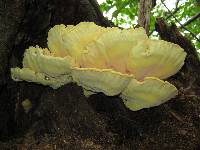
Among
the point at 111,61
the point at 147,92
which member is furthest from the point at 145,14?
the point at 147,92

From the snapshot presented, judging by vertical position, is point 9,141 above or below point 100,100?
below

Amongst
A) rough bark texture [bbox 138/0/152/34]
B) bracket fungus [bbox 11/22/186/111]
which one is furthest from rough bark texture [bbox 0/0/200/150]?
rough bark texture [bbox 138/0/152/34]

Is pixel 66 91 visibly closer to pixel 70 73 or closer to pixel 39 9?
pixel 70 73

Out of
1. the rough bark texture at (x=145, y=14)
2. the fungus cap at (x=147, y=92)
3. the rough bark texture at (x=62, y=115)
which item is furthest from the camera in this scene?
the rough bark texture at (x=145, y=14)

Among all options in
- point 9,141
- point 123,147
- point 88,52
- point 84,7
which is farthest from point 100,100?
point 84,7

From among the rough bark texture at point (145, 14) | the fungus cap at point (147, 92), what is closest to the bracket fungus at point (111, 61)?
the fungus cap at point (147, 92)

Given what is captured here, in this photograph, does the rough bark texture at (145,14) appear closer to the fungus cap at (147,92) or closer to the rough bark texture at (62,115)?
the rough bark texture at (62,115)
